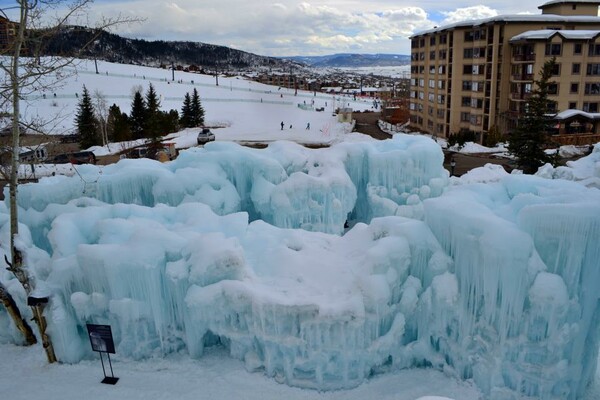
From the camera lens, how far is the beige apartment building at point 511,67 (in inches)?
1457

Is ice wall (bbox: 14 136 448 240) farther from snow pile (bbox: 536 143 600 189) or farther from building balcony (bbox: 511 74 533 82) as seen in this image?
building balcony (bbox: 511 74 533 82)

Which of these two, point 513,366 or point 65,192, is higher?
point 65,192

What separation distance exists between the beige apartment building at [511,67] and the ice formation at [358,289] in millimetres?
30366

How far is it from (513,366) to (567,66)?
116ft

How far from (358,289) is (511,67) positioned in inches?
1436

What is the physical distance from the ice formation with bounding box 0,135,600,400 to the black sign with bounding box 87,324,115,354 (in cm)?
67

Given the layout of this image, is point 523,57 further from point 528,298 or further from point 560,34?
point 528,298

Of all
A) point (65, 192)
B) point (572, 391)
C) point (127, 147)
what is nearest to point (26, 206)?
point (65, 192)

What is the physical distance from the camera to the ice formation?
8.84 metres

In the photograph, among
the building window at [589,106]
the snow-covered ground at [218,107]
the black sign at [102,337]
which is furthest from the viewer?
the snow-covered ground at [218,107]

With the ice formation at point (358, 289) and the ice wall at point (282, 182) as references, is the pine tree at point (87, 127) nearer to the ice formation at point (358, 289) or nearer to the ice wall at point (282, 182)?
the ice wall at point (282, 182)

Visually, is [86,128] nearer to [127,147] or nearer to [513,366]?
[127,147]

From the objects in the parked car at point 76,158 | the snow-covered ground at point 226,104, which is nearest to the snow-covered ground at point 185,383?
the parked car at point 76,158

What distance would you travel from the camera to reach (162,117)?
41.2m
